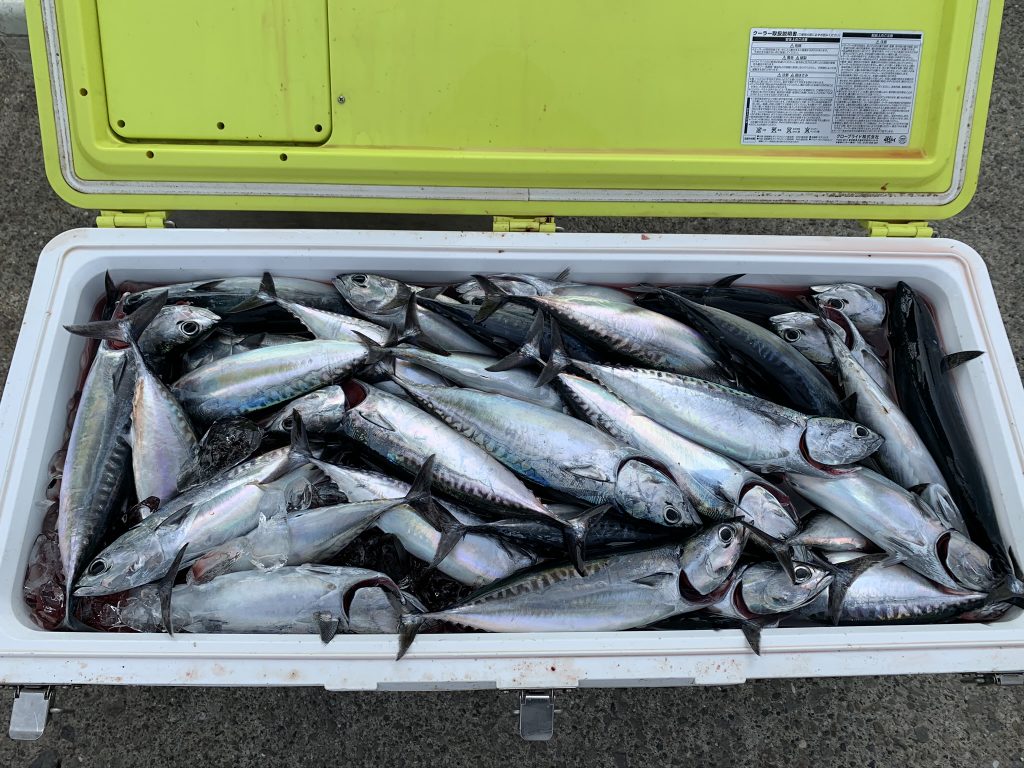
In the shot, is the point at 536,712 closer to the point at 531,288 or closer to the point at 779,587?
the point at 779,587

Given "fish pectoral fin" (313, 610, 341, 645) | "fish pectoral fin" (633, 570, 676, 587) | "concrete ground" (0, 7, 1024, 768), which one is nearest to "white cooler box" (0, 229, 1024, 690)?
"fish pectoral fin" (313, 610, 341, 645)

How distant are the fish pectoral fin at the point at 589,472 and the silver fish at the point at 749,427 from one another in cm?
18

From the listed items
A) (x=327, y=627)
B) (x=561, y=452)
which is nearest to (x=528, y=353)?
(x=561, y=452)

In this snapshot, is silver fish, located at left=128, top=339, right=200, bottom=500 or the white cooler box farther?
silver fish, located at left=128, top=339, right=200, bottom=500

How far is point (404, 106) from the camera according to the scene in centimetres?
150

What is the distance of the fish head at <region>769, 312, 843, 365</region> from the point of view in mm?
1576

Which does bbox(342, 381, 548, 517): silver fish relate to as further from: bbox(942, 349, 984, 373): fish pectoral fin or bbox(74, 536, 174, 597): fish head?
bbox(942, 349, 984, 373): fish pectoral fin

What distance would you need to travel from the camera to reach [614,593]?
1347 millimetres

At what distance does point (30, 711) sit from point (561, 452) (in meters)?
1.09

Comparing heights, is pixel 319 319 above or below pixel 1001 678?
above

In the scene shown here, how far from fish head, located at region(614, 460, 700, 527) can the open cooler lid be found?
2.05 feet

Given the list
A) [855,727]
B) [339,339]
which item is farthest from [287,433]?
[855,727]

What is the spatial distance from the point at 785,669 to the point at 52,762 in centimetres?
188

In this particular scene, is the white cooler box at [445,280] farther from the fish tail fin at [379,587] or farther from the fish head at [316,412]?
the fish head at [316,412]
